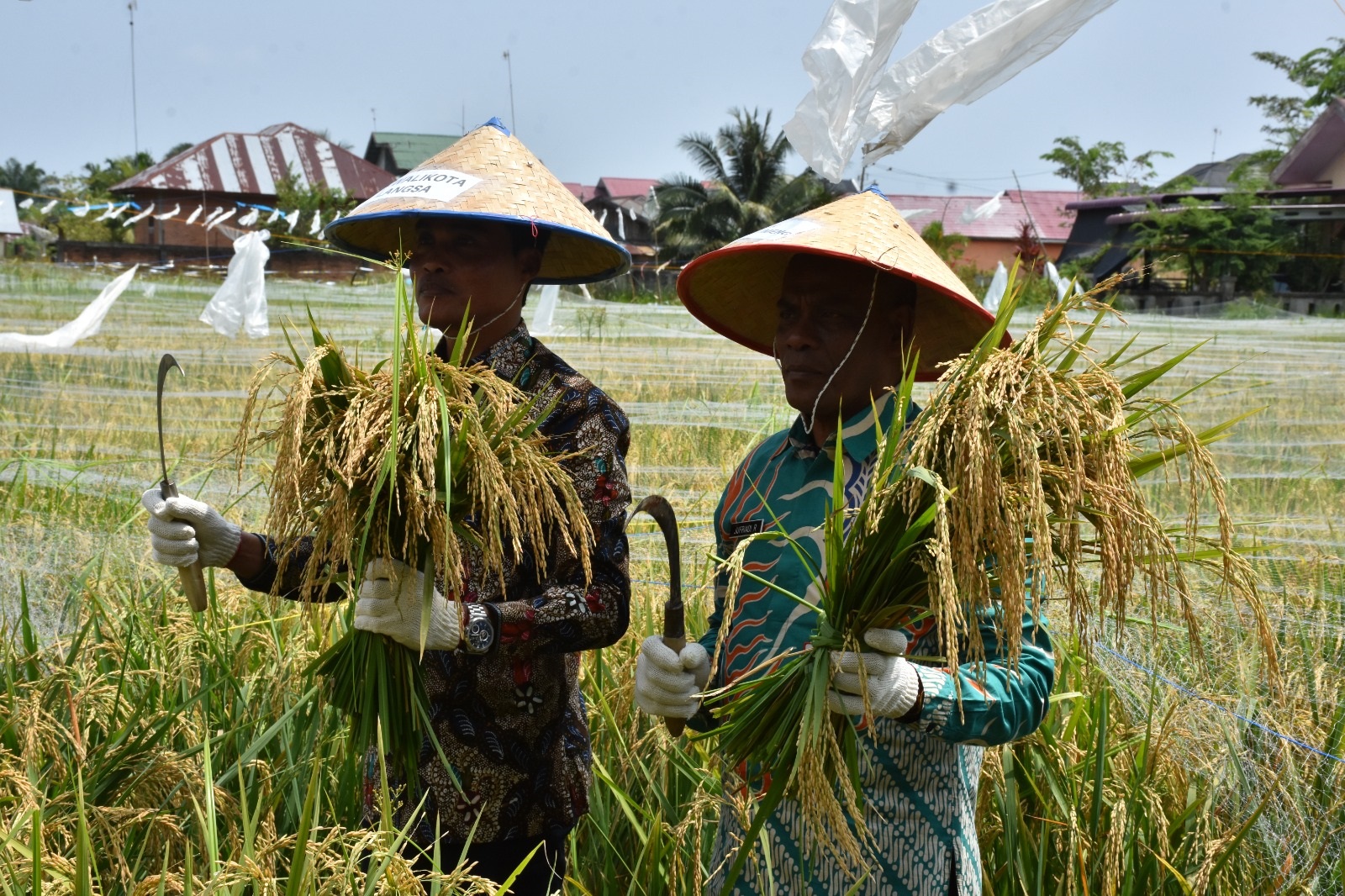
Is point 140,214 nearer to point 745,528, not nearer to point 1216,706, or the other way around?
point 1216,706

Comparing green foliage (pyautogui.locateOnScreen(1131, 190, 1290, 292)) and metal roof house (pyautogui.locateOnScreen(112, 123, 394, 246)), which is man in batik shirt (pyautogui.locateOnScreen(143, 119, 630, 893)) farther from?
metal roof house (pyautogui.locateOnScreen(112, 123, 394, 246))

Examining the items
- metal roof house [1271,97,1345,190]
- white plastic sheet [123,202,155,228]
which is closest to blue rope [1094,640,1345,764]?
white plastic sheet [123,202,155,228]

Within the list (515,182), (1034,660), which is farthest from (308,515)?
(1034,660)

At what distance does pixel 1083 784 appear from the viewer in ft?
7.72

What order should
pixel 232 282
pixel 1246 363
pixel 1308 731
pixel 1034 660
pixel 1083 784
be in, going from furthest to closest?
pixel 232 282
pixel 1246 363
pixel 1308 731
pixel 1083 784
pixel 1034 660

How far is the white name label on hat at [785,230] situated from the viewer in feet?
5.97

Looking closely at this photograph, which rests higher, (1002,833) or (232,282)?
(232,282)

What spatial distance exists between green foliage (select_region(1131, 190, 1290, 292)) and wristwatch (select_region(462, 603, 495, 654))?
23.3 metres

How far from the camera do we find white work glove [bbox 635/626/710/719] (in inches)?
66.7

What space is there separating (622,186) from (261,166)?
1736 centimetres

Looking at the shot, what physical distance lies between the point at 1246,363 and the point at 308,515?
26.6 feet

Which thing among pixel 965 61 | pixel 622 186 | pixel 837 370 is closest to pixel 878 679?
pixel 837 370

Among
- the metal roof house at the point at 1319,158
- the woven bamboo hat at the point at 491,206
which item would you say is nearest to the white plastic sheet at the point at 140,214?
the woven bamboo hat at the point at 491,206

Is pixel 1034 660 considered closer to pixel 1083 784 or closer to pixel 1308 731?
pixel 1083 784
